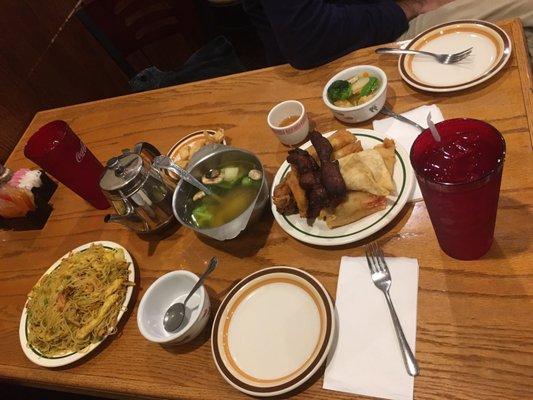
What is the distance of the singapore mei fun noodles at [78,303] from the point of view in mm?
1414

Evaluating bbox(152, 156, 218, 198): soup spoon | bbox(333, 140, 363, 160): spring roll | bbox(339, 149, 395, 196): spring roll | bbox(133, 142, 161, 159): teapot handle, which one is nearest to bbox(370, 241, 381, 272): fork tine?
bbox(339, 149, 395, 196): spring roll

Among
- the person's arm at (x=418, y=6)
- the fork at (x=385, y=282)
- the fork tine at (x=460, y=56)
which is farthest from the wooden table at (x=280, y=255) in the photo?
the person's arm at (x=418, y=6)

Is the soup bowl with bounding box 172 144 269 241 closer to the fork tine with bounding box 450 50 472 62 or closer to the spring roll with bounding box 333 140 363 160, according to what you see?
the spring roll with bounding box 333 140 363 160

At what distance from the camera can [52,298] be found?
1533 mm

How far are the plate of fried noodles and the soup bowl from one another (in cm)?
28

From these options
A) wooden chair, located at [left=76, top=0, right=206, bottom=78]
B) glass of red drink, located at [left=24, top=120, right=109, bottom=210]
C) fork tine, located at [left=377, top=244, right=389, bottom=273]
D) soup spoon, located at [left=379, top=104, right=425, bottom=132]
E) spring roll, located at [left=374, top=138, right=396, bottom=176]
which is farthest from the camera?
wooden chair, located at [left=76, top=0, right=206, bottom=78]

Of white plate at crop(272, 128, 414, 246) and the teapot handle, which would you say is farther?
the teapot handle

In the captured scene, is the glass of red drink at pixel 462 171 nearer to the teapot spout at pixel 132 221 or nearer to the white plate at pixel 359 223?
the white plate at pixel 359 223

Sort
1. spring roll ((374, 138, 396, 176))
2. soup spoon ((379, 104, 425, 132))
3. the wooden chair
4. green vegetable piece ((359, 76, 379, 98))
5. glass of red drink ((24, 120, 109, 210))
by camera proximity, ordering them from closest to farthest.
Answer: spring roll ((374, 138, 396, 176)) < soup spoon ((379, 104, 425, 132)) < green vegetable piece ((359, 76, 379, 98)) < glass of red drink ((24, 120, 109, 210)) < the wooden chair

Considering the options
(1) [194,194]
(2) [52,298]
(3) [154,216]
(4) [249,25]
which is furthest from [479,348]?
(4) [249,25]

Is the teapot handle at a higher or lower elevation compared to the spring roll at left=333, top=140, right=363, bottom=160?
higher

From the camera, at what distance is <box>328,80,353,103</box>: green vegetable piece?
159cm

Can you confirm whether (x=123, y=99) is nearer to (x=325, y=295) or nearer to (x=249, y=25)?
(x=325, y=295)

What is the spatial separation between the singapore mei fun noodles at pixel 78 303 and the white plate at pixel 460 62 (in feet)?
3.93
